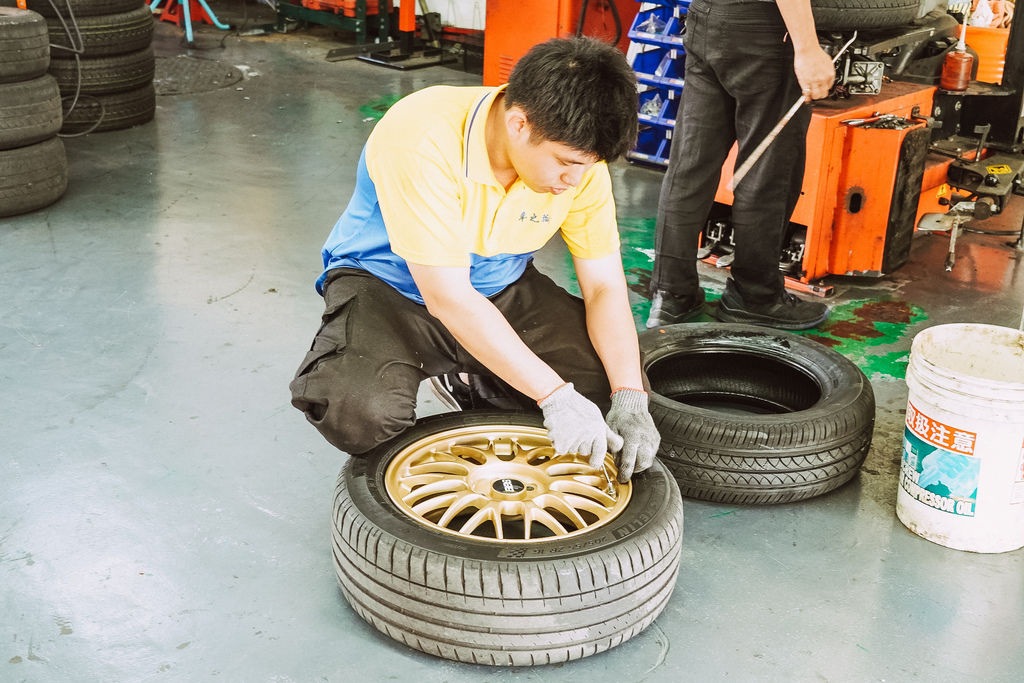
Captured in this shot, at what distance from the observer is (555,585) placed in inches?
63.5

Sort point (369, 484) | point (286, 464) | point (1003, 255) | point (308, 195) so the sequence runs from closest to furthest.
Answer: point (369, 484) < point (286, 464) < point (1003, 255) < point (308, 195)

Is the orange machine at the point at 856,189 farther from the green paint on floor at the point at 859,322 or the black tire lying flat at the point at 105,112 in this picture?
the black tire lying flat at the point at 105,112

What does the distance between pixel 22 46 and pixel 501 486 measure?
113 inches

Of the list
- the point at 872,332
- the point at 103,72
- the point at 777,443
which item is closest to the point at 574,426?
the point at 777,443

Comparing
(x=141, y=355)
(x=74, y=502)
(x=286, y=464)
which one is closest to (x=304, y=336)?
(x=141, y=355)

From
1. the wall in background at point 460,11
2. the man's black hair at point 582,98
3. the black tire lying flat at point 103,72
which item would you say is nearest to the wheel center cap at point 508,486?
the man's black hair at point 582,98

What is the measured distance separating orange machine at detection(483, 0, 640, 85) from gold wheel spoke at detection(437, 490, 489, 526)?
345cm

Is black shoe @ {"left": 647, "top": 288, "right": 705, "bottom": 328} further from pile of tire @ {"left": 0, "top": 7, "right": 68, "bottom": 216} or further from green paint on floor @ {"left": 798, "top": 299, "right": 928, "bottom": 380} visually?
pile of tire @ {"left": 0, "top": 7, "right": 68, "bottom": 216}

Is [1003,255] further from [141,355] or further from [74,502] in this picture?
[74,502]

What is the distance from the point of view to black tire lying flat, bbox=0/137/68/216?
3.76m

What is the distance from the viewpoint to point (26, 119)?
3.76 m

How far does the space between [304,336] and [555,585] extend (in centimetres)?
154

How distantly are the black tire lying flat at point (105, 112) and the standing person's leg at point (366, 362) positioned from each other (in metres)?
3.36

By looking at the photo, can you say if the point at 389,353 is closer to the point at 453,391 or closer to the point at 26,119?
the point at 453,391
